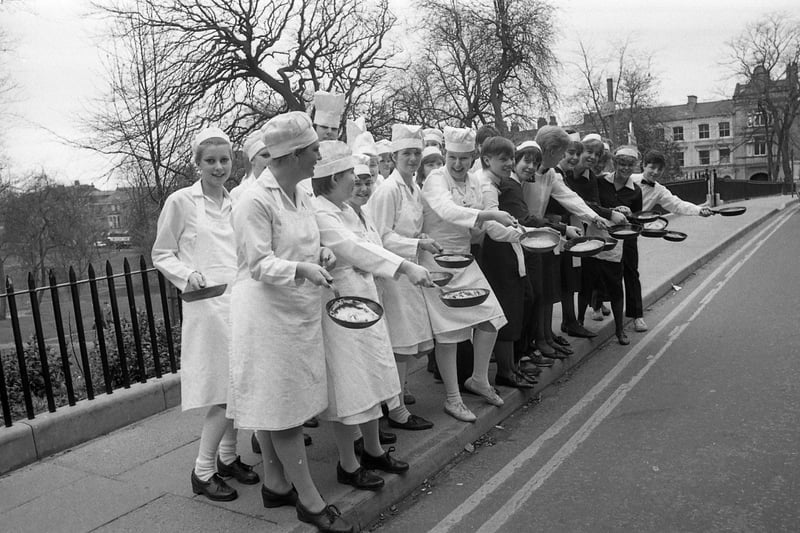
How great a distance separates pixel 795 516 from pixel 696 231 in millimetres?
17293

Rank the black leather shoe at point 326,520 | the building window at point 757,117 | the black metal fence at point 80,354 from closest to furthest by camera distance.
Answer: the black leather shoe at point 326,520, the black metal fence at point 80,354, the building window at point 757,117

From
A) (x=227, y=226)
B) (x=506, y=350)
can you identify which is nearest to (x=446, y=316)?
(x=506, y=350)

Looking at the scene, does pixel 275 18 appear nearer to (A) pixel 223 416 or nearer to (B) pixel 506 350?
(B) pixel 506 350

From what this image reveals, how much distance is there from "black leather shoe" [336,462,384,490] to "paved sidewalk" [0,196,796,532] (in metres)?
0.05

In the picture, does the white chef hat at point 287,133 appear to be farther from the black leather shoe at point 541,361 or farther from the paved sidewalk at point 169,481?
the black leather shoe at point 541,361

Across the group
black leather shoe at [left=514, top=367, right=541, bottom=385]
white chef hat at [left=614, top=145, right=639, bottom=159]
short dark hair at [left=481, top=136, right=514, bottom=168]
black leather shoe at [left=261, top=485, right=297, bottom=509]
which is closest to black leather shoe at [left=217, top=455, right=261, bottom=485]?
black leather shoe at [left=261, top=485, right=297, bottom=509]

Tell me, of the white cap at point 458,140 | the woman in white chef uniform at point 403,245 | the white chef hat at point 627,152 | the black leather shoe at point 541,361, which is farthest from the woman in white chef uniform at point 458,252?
the white chef hat at point 627,152

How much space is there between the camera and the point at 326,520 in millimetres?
3594

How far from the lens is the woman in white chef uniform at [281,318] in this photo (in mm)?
3400

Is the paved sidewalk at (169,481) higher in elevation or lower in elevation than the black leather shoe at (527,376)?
higher

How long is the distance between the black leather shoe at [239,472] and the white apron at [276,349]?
34.2 inches

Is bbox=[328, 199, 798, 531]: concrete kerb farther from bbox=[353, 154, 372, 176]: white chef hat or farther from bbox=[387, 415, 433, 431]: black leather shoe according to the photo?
bbox=[353, 154, 372, 176]: white chef hat

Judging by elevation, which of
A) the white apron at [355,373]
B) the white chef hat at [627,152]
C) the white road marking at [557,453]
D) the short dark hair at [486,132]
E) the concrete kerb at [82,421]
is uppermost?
the short dark hair at [486,132]

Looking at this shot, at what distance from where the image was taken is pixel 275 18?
19.2 meters
